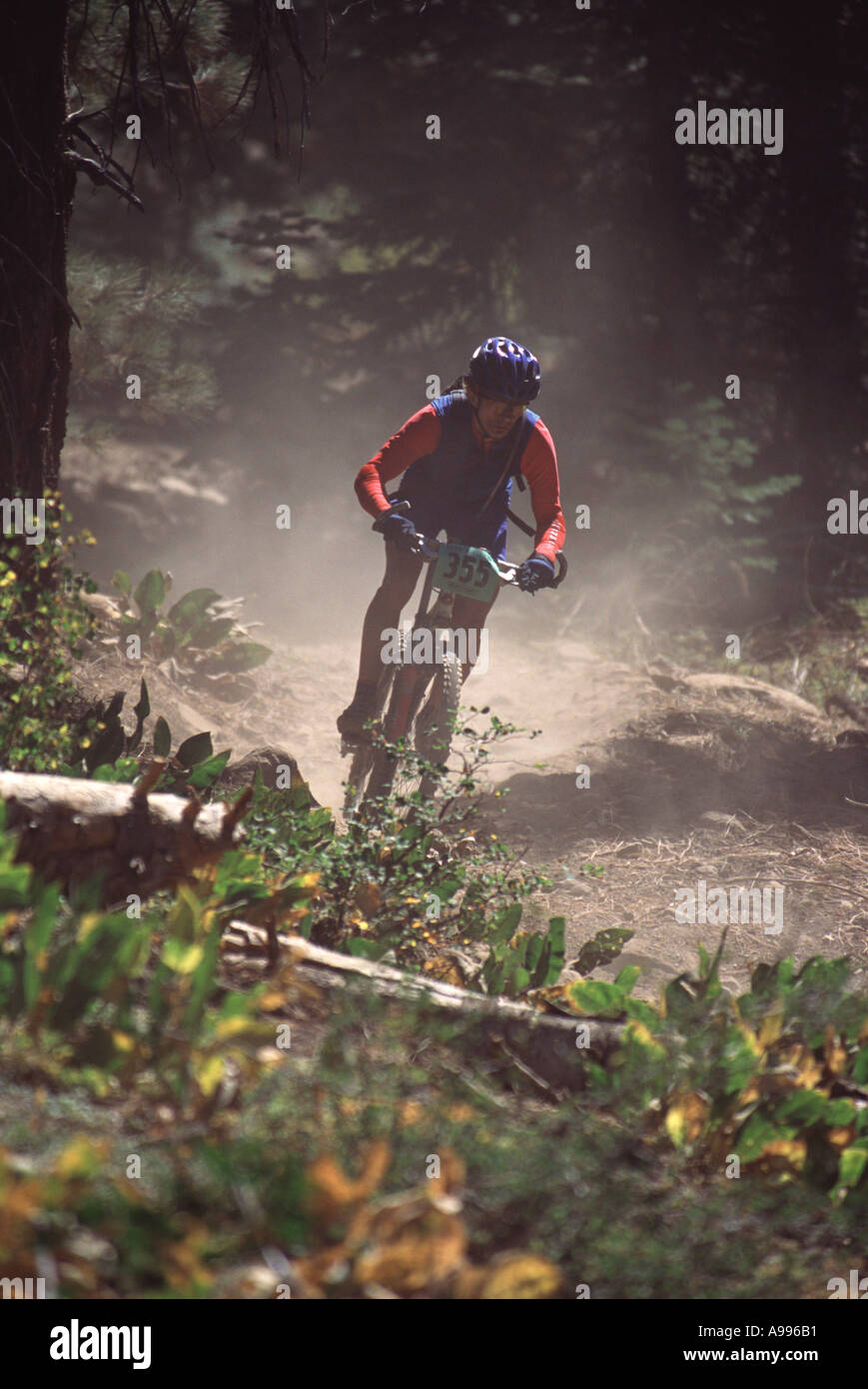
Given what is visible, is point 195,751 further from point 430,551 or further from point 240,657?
point 240,657

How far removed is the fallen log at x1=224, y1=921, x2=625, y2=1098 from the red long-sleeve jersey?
276cm

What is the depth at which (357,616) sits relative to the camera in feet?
34.1

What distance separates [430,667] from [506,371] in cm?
143

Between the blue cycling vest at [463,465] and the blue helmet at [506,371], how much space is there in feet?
0.85

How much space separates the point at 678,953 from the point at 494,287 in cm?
776

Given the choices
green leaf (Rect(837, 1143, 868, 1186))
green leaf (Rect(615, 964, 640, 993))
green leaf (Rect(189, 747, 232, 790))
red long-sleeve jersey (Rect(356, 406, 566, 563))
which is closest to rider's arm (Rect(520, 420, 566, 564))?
red long-sleeve jersey (Rect(356, 406, 566, 563))

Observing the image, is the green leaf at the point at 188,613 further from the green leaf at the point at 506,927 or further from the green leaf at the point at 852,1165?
the green leaf at the point at 852,1165

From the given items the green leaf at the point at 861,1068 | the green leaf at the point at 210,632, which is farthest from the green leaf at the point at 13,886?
the green leaf at the point at 210,632

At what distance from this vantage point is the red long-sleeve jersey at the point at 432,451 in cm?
505

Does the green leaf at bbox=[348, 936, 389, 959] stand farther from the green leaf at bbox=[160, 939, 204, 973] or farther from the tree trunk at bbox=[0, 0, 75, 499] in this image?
the tree trunk at bbox=[0, 0, 75, 499]

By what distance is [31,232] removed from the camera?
4.01m
